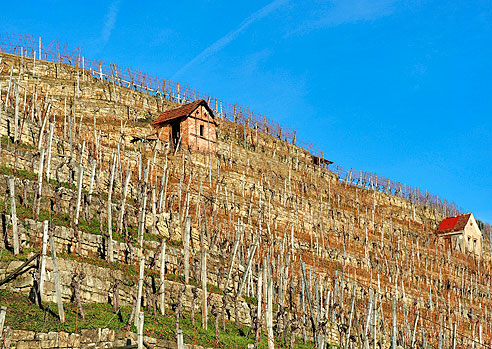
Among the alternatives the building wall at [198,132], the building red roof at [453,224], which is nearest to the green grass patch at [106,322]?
the building wall at [198,132]

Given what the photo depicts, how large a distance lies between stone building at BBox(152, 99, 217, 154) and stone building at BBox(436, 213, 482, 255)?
27997 mm

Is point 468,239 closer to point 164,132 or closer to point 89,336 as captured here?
Result: point 164,132

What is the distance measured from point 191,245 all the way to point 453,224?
40.1 m

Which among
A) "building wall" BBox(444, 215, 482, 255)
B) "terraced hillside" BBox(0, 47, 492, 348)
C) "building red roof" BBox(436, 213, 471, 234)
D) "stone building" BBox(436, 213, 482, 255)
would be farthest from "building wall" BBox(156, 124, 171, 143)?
"building red roof" BBox(436, 213, 471, 234)

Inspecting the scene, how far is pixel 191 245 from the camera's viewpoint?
28922mm

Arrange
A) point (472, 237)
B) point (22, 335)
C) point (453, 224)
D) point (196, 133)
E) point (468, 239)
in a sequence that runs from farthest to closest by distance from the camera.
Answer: point (472, 237), point (453, 224), point (468, 239), point (196, 133), point (22, 335)

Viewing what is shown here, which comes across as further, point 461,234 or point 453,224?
point 453,224

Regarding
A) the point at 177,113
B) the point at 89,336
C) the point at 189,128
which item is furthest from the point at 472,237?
the point at 89,336

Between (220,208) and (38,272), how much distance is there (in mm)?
19811

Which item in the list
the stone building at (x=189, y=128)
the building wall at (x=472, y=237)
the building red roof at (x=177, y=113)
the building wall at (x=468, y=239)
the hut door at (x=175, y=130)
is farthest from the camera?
the building wall at (x=472, y=237)

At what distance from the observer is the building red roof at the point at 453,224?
59.8 metres

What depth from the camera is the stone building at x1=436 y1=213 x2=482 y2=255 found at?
5934 cm

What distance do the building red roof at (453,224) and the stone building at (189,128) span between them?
28.5m

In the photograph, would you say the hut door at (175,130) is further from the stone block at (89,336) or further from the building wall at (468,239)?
the building wall at (468,239)
